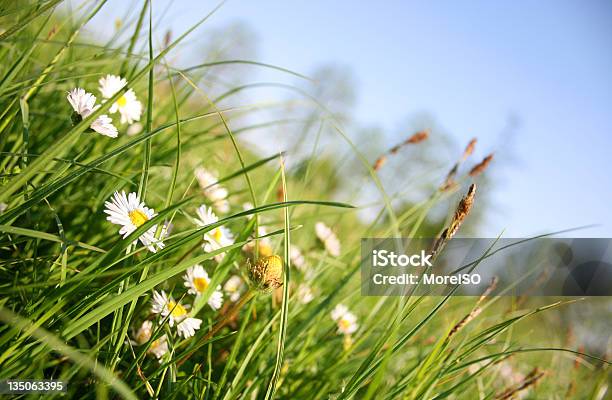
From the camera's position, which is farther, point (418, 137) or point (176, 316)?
point (418, 137)

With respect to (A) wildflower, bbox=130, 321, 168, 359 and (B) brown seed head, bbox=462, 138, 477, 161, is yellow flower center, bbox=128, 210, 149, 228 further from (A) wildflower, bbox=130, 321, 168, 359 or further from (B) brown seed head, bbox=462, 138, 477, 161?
(B) brown seed head, bbox=462, 138, 477, 161

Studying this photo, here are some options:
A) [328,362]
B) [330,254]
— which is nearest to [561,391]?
[330,254]

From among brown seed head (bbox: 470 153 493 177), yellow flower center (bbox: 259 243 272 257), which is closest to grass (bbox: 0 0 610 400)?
yellow flower center (bbox: 259 243 272 257)

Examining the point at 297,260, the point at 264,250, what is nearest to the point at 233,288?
the point at 264,250

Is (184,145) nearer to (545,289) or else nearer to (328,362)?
(328,362)

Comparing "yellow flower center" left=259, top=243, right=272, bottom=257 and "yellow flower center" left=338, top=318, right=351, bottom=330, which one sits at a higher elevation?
"yellow flower center" left=259, top=243, right=272, bottom=257

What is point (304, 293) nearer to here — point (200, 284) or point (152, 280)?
point (200, 284)
